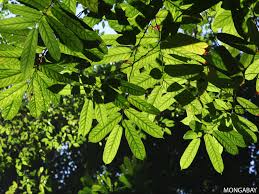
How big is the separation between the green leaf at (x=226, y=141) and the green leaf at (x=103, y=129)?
2.36ft

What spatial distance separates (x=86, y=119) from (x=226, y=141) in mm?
963

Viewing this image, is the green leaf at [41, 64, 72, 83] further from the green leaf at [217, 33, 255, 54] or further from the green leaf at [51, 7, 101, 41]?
the green leaf at [217, 33, 255, 54]

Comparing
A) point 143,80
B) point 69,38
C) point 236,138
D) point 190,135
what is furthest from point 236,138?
point 69,38

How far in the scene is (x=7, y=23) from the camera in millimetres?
1344

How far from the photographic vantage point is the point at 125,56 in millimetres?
1945

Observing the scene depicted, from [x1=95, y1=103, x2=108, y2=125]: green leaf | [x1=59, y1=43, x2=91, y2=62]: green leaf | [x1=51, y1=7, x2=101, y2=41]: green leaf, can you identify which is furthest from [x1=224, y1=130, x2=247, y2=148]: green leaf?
[x1=51, y1=7, x2=101, y2=41]: green leaf

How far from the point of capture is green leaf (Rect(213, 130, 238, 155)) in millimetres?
2201

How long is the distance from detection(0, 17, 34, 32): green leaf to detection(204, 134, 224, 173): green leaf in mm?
1467

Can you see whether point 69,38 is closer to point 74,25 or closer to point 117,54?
point 74,25

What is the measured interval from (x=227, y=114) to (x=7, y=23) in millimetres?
1526

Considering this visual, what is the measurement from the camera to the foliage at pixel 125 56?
133cm

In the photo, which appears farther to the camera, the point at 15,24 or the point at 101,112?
the point at 101,112

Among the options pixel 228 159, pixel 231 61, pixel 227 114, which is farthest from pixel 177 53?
pixel 228 159

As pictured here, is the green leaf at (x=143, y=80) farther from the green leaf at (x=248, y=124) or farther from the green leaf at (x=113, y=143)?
the green leaf at (x=248, y=124)
